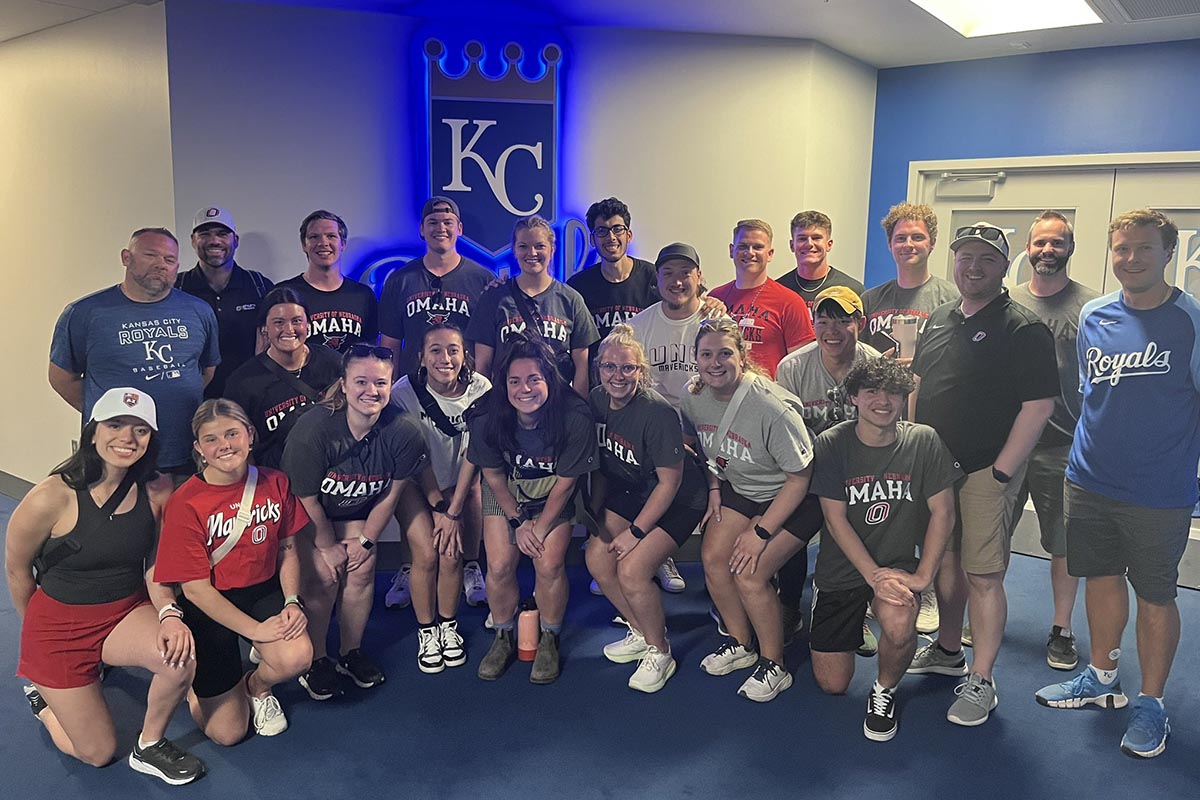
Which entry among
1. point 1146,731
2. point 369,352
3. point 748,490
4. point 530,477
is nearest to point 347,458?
point 369,352

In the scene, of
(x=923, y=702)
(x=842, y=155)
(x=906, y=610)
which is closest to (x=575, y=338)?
(x=906, y=610)

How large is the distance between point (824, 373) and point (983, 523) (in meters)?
0.73

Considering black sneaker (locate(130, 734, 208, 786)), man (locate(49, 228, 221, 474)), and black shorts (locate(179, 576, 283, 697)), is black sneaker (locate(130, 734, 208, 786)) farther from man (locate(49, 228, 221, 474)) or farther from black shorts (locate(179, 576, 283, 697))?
man (locate(49, 228, 221, 474))

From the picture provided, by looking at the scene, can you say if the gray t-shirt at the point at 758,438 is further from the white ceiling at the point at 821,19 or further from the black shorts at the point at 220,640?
the white ceiling at the point at 821,19

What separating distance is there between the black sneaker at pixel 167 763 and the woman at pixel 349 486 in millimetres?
480

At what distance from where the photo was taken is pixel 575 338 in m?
3.58

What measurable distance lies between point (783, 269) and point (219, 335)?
2.81 m

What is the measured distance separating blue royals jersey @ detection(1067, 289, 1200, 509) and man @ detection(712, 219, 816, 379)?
1.09 meters

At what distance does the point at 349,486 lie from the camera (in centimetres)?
292

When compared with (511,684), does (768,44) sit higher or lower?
higher

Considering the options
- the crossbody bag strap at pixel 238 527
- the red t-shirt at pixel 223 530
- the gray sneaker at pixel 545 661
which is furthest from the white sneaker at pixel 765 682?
the crossbody bag strap at pixel 238 527

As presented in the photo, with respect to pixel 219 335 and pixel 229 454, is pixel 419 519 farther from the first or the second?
pixel 219 335

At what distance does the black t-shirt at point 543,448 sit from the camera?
3.01 m

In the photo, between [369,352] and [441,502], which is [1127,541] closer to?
[441,502]
